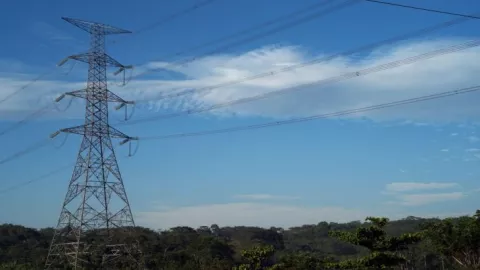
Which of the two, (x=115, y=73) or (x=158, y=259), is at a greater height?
(x=115, y=73)

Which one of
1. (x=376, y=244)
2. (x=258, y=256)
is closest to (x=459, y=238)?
(x=376, y=244)

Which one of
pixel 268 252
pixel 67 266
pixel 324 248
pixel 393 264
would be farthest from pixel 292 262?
pixel 324 248

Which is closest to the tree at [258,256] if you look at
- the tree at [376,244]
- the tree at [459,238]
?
the tree at [376,244]

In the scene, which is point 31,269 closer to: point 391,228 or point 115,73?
point 115,73

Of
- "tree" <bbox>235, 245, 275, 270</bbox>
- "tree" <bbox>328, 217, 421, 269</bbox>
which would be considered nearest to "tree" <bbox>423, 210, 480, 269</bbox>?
"tree" <bbox>328, 217, 421, 269</bbox>

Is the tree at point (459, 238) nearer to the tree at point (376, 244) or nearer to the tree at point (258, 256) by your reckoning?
the tree at point (376, 244)

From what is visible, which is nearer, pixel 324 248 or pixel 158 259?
pixel 158 259

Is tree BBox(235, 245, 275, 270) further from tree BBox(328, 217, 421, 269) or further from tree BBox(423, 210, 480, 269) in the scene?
tree BBox(423, 210, 480, 269)
